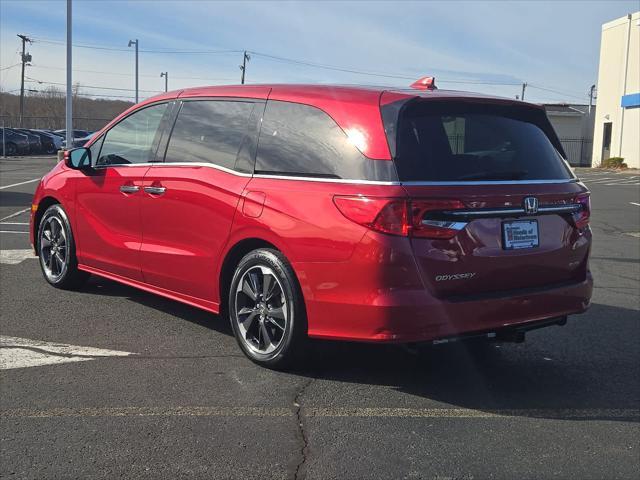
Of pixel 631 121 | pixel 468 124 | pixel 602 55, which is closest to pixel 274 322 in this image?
pixel 468 124

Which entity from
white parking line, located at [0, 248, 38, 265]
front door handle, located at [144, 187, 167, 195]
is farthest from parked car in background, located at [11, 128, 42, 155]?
front door handle, located at [144, 187, 167, 195]

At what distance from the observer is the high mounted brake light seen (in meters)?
4.93

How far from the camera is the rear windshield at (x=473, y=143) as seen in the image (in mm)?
4102

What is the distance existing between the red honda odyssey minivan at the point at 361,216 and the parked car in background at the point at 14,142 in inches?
1501

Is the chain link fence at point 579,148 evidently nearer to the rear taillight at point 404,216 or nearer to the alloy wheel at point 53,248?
the alloy wheel at point 53,248

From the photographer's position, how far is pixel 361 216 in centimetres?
397

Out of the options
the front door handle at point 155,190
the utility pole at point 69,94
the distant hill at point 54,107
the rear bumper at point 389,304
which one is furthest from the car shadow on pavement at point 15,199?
the distant hill at point 54,107

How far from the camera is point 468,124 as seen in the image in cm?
444

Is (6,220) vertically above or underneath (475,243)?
underneath

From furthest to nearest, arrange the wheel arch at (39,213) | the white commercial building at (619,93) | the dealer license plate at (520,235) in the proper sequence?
the white commercial building at (619,93), the wheel arch at (39,213), the dealer license plate at (520,235)

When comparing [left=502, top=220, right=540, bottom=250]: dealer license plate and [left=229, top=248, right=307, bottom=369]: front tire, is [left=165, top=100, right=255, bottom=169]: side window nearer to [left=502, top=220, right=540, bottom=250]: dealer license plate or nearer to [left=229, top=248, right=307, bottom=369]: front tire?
[left=229, top=248, right=307, bottom=369]: front tire

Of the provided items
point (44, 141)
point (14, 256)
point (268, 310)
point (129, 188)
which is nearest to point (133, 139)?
point (129, 188)

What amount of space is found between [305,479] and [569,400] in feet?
6.32

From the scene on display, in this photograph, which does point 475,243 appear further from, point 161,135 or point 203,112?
point 161,135
